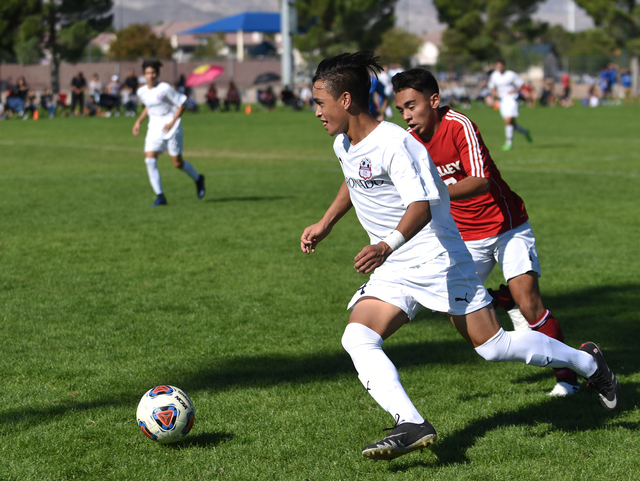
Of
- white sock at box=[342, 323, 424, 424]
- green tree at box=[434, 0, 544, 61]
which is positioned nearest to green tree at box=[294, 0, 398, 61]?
green tree at box=[434, 0, 544, 61]

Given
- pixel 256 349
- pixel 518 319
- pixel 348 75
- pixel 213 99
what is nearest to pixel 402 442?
pixel 348 75

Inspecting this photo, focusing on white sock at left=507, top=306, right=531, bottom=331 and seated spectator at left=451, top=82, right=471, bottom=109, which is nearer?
white sock at left=507, top=306, right=531, bottom=331

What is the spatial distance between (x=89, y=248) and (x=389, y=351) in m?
4.75

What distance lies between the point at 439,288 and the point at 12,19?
2054 inches

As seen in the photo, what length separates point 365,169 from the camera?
364 centimetres

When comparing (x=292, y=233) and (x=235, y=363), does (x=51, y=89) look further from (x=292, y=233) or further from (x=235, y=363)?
(x=235, y=363)

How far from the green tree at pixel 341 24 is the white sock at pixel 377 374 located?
6579cm

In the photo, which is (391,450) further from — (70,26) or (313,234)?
(70,26)

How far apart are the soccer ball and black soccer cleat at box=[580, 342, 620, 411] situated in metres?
2.21

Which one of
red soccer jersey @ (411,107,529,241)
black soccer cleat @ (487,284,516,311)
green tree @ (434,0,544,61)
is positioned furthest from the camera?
green tree @ (434,0,544,61)

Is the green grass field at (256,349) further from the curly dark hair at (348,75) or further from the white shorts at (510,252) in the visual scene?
the curly dark hair at (348,75)

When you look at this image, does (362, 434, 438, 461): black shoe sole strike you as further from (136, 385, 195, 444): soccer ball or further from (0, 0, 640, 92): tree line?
(0, 0, 640, 92): tree line

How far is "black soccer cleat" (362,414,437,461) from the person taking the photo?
3.24 m

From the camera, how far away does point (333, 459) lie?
373 centimetres
